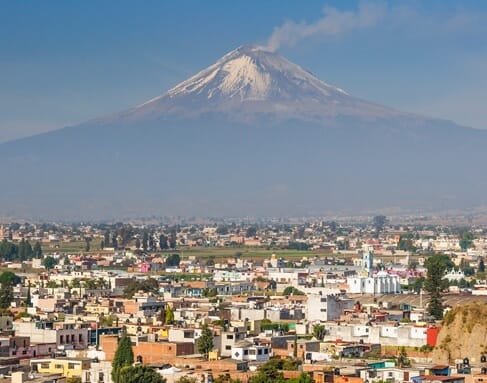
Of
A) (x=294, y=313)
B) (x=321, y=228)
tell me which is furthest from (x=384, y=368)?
(x=321, y=228)

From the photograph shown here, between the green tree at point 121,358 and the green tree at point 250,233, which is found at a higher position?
the green tree at point 250,233

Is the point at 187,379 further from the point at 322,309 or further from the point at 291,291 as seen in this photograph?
the point at 291,291

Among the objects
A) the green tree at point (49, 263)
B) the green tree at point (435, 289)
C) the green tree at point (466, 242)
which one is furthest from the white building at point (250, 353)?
the green tree at point (466, 242)

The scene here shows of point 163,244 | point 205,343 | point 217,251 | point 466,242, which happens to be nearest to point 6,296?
point 205,343

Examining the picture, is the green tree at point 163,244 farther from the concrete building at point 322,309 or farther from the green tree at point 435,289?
the concrete building at point 322,309

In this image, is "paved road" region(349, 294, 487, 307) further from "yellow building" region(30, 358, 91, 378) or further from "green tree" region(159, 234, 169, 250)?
"green tree" region(159, 234, 169, 250)

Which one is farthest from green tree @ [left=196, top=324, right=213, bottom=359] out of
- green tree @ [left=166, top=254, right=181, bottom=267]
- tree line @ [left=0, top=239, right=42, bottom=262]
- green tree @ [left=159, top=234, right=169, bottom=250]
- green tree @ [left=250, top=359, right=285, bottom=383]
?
green tree @ [left=159, top=234, right=169, bottom=250]
